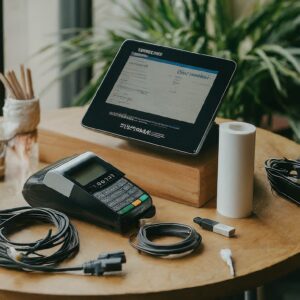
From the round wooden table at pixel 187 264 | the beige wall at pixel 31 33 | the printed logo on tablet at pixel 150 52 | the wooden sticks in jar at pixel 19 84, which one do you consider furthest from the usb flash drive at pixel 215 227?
the beige wall at pixel 31 33

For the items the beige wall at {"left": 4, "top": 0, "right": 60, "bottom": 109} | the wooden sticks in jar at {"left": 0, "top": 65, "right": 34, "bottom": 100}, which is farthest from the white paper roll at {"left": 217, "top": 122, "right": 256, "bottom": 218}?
the beige wall at {"left": 4, "top": 0, "right": 60, "bottom": 109}

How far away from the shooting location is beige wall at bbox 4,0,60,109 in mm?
2705

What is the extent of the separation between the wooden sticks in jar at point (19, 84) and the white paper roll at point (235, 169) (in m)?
0.58

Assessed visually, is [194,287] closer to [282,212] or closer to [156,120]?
[282,212]

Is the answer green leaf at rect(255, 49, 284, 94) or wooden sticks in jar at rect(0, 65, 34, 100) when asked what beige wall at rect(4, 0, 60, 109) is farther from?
wooden sticks in jar at rect(0, 65, 34, 100)

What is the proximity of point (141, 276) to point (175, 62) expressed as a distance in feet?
1.78

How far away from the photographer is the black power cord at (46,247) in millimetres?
1125

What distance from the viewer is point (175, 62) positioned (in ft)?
4.88

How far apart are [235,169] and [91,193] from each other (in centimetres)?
28

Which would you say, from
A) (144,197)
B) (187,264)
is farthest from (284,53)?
(187,264)

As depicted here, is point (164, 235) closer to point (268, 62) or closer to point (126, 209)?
point (126, 209)

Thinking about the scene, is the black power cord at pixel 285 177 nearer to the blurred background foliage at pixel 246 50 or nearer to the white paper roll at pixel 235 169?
the white paper roll at pixel 235 169

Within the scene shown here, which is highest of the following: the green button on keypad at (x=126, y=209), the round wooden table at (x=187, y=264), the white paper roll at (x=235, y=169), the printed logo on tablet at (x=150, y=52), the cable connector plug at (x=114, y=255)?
the printed logo on tablet at (x=150, y=52)

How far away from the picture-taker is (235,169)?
130cm
